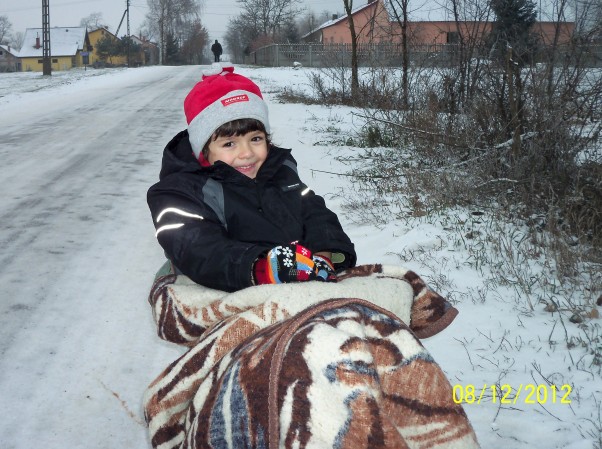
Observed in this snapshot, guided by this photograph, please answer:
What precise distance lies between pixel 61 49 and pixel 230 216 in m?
83.6

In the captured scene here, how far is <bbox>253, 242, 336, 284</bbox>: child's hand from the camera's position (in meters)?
2.17

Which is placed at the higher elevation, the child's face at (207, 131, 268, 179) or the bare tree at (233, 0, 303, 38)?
the bare tree at (233, 0, 303, 38)

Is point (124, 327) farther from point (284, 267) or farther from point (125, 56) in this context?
point (125, 56)

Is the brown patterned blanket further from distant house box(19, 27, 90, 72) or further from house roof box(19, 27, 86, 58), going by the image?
house roof box(19, 27, 86, 58)

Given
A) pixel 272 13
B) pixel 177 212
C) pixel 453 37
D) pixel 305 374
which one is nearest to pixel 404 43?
pixel 453 37

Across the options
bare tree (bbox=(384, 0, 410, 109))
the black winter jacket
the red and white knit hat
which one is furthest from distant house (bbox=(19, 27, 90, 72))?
the black winter jacket

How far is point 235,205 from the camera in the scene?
8.66 feet

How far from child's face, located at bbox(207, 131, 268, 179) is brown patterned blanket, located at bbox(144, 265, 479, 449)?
0.67m

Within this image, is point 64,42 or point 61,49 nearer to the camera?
point 61,49

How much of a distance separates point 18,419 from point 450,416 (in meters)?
1.75

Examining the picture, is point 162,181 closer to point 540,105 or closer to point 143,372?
point 143,372

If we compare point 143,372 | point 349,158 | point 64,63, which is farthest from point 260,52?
point 143,372
